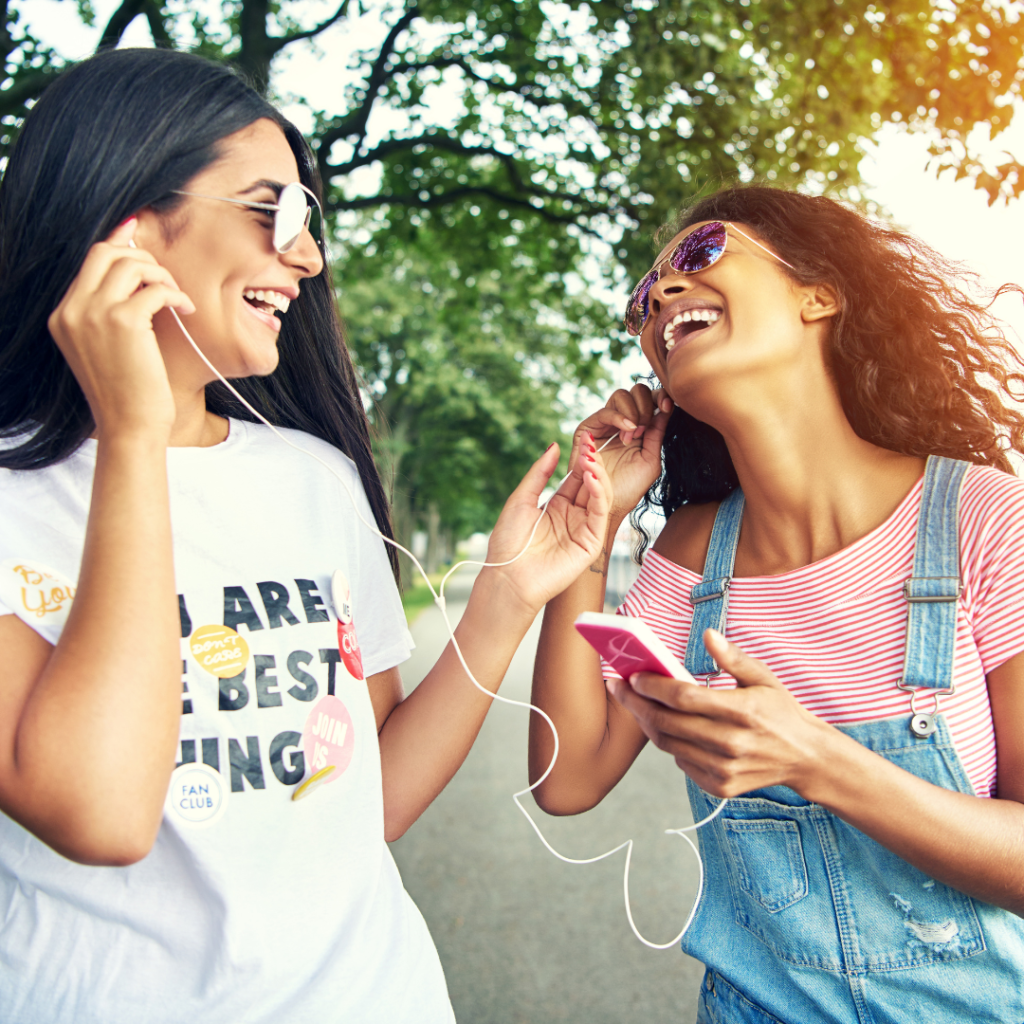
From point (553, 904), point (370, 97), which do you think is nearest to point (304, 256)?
point (553, 904)

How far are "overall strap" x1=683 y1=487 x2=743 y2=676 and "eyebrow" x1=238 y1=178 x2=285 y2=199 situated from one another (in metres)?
1.25

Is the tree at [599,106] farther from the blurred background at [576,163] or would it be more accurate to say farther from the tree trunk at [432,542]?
the tree trunk at [432,542]

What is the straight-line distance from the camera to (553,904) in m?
4.93

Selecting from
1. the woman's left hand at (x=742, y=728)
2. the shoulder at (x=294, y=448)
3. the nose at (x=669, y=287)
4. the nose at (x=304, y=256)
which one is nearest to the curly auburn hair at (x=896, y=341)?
the nose at (x=669, y=287)

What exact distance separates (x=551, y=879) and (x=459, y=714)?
393 cm

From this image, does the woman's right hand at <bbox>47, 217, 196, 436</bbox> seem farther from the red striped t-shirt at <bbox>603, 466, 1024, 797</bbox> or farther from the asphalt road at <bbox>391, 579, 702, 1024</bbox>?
the asphalt road at <bbox>391, 579, 702, 1024</bbox>

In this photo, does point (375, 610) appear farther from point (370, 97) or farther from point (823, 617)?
point (370, 97)

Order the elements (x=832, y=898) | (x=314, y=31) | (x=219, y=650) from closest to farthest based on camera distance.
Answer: (x=219, y=650), (x=832, y=898), (x=314, y=31)

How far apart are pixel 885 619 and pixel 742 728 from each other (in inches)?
19.5

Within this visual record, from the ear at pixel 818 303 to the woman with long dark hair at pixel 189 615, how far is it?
2.16 ft

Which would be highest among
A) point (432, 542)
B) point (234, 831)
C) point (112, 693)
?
point (112, 693)

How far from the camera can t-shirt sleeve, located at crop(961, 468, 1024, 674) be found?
1513mm

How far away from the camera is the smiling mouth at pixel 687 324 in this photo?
2.01 metres

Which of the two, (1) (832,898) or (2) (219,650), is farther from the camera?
(1) (832,898)
